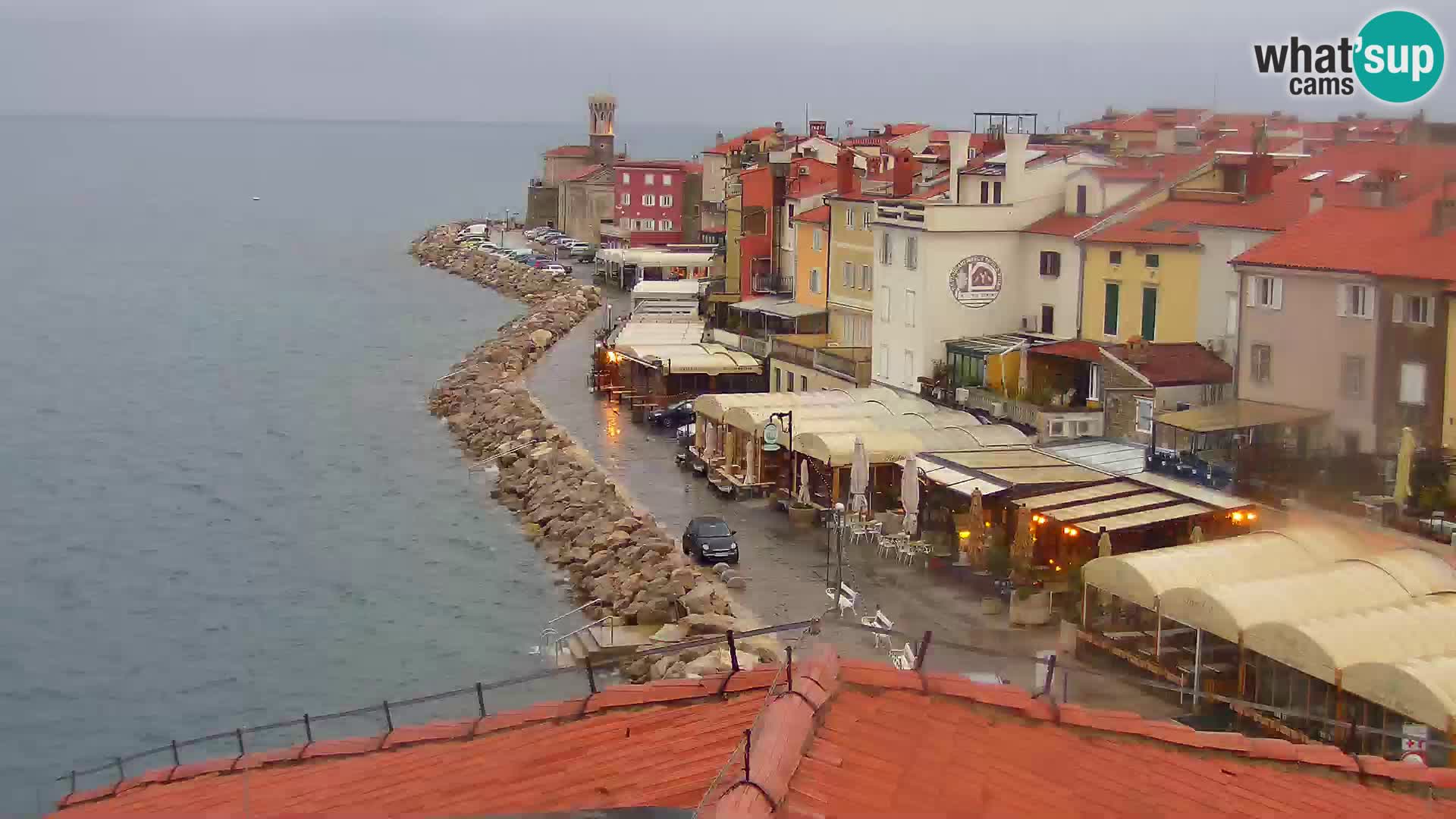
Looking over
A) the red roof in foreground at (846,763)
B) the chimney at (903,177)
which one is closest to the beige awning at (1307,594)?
the red roof in foreground at (846,763)

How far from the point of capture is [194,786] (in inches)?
336

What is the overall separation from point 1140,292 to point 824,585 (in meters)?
8.95

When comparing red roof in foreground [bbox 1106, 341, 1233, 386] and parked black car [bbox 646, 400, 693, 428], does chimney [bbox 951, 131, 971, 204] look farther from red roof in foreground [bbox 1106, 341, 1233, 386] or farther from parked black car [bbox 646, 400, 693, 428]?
parked black car [bbox 646, 400, 693, 428]

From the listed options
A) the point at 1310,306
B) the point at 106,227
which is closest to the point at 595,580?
the point at 1310,306

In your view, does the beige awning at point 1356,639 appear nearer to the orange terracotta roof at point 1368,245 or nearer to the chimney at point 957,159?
the orange terracotta roof at point 1368,245

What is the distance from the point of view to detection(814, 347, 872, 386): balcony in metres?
33.8

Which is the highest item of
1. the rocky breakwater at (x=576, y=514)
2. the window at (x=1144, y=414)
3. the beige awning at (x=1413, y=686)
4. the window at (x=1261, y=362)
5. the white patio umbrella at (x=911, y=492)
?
the window at (x=1261, y=362)

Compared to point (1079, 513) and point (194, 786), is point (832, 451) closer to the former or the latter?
point (1079, 513)

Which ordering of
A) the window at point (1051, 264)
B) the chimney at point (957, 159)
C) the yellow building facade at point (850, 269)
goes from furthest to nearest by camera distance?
the yellow building facade at point (850, 269)
the chimney at point (957, 159)
the window at point (1051, 264)

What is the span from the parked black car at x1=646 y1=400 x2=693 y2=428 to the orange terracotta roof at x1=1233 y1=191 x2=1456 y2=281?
1647 cm

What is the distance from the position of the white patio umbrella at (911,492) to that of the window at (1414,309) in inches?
266

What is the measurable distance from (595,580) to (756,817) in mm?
21709

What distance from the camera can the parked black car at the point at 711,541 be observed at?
2514cm

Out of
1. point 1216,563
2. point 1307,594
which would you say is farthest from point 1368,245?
point 1307,594
